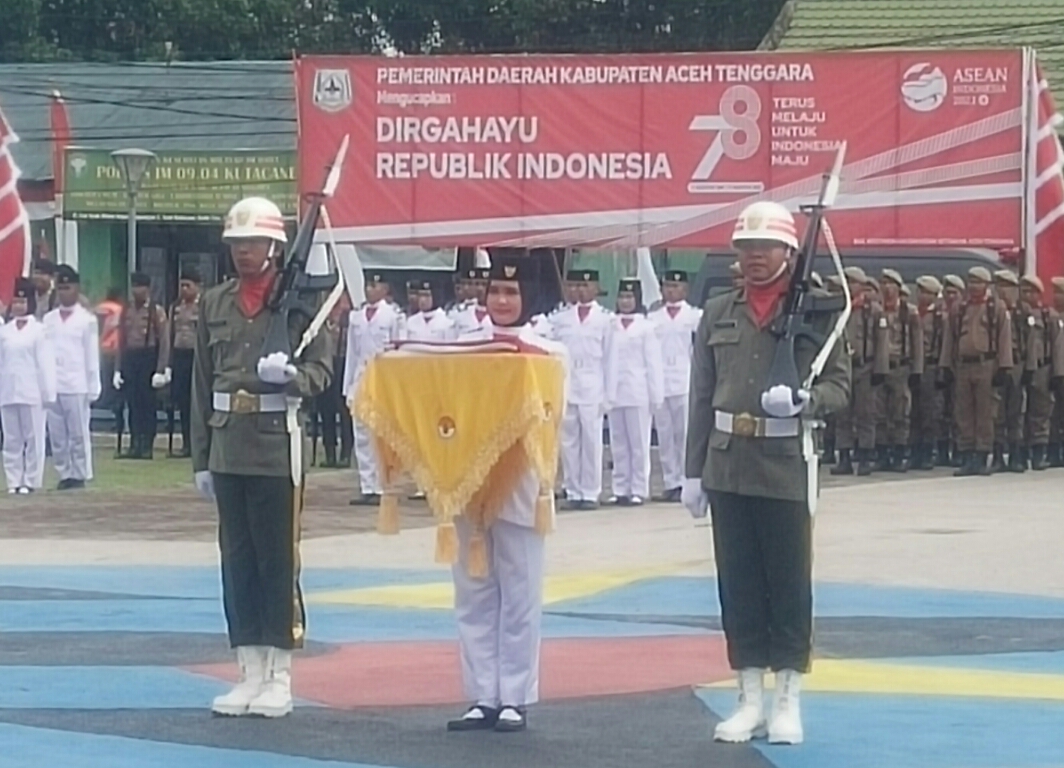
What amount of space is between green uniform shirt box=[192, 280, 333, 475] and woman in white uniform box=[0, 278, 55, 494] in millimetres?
12616

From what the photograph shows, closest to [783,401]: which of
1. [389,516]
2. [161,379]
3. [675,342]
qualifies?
[389,516]

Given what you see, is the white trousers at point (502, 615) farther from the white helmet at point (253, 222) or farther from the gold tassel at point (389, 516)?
the white helmet at point (253, 222)

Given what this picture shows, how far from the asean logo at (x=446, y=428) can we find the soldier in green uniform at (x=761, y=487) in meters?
0.98

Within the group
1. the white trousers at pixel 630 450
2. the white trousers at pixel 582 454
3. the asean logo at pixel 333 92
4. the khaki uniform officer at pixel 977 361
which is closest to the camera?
the white trousers at pixel 582 454

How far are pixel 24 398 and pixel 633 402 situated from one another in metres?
5.68

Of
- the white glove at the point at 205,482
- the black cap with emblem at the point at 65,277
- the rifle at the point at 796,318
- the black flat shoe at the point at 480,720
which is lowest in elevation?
the black flat shoe at the point at 480,720

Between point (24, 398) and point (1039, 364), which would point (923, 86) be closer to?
point (1039, 364)

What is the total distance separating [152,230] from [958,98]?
64.4 feet

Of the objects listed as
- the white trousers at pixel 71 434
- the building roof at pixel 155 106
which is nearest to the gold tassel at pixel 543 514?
the white trousers at pixel 71 434

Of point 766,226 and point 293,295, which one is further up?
point 766,226

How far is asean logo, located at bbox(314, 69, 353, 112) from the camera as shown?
25.6 metres

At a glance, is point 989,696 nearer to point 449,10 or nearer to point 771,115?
point 771,115

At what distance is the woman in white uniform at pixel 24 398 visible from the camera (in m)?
22.1

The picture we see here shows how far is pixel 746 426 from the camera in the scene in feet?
30.0
